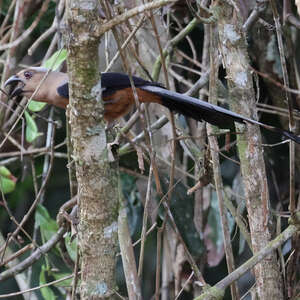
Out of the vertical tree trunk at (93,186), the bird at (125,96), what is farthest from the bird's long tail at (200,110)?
the vertical tree trunk at (93,186)

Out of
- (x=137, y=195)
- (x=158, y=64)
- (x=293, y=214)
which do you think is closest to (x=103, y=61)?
(x=158, y=64)

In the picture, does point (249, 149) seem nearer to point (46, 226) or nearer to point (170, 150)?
point (170, 150)

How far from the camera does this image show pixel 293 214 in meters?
2.03

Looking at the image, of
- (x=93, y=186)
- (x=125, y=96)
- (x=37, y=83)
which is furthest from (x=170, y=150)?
(x=93, y=186)

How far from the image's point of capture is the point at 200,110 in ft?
7.41

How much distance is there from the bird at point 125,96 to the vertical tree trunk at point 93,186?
45 cm

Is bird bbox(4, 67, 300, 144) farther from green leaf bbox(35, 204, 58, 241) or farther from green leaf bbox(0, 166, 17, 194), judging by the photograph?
green leaf bbox(35, 204, 58, 241)

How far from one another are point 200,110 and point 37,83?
1200 mm

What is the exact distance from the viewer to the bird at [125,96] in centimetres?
213

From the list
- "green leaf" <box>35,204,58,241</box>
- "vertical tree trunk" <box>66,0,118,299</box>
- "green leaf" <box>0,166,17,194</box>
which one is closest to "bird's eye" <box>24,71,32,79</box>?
"green leaf" <box>0,166,17,194</box>

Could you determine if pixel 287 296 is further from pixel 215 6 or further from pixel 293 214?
pixel 215 6

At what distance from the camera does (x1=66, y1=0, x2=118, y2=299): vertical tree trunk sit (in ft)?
5.03

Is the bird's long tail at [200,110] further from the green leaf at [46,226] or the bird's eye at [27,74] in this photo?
the green leaf at [46,226]

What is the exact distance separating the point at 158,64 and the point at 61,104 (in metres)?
0.56
